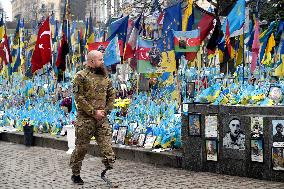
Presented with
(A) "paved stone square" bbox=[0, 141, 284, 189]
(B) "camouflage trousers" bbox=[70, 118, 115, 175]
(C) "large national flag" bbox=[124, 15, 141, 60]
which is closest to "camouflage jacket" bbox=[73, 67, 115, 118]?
(B) "camouflage trousers" bbox=[70, 118, 115, 175]

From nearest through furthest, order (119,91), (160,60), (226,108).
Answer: (226,108), (160,60), (119,91)

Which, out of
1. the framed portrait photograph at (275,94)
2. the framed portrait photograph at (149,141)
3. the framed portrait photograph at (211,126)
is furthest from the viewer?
the framed portrait photograph at (149,141)

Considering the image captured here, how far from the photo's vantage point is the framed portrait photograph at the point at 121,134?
35.5 ft

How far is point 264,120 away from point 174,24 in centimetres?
701

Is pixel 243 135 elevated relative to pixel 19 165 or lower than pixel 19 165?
elevated

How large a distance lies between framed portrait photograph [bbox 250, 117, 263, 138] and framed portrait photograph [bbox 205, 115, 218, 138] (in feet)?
2.23

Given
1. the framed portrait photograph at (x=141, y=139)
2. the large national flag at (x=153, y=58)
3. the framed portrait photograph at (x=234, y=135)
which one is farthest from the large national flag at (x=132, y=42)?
the framed portrait photograph at (x=234, y=135)

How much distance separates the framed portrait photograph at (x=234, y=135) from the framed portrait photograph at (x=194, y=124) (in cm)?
52

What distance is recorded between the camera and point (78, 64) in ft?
90.4

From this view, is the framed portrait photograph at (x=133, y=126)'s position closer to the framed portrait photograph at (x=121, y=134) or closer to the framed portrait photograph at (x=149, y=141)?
the framed portrait photograph at (x=121, y=134)

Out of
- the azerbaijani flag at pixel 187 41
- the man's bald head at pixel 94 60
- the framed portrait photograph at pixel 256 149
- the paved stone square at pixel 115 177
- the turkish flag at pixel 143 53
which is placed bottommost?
the paved stone square at pixel 115 177

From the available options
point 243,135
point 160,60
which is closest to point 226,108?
point 243,135

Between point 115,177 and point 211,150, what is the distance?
1.47 m

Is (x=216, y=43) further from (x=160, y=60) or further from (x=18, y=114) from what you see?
(x=18, y=114)
